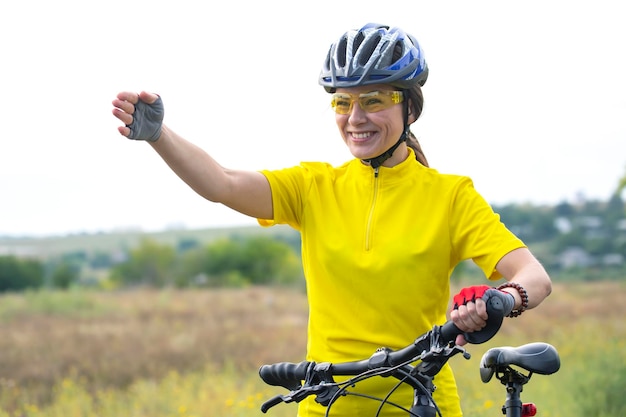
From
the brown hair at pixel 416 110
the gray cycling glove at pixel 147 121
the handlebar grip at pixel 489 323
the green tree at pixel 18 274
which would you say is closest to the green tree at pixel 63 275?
the green tree at pixel 18 274

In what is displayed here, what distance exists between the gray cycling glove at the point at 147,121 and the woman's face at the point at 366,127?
695mm

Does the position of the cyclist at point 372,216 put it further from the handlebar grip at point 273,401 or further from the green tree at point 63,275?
the green tree at point 63,275

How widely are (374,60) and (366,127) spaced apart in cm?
24

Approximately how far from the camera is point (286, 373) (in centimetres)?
317

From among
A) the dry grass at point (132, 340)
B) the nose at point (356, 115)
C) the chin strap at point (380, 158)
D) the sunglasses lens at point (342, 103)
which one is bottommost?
the dry grass at point (132, 340)

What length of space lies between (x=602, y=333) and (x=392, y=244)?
13.1 m

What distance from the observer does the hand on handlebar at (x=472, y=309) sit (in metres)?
2.69

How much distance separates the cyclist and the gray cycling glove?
6 cm

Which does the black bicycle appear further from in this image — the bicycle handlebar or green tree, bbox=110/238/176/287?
green tree, bbox=110/238/176/287

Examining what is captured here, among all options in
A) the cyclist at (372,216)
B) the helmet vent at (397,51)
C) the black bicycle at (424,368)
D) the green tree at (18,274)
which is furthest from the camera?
the green tree at (18,274)

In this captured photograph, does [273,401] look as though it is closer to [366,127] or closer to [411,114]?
[366,127]

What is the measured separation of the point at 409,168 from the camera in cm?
369

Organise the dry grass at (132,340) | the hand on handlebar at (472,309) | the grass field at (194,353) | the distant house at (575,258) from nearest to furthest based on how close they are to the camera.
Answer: the hand on handlebar at (472,309) < the grass field at (194,353) < the dry grass at (132,340) < the distant house at (575,258)

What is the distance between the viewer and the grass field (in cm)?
898
